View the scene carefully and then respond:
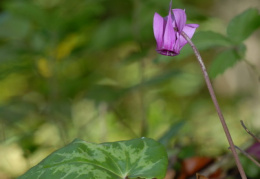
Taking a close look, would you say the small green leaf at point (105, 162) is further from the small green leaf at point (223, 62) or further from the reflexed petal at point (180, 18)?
the small green leaf at point (223, 62)

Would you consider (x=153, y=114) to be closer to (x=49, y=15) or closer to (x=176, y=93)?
(x=49, y=15)

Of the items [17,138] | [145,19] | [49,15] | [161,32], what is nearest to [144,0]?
[145,19]

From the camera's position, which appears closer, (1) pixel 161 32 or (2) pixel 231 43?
(1) pixel 161 32

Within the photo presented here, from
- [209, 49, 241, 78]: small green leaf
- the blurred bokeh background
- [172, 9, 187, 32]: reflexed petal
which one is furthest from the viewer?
the blurred bokeh background

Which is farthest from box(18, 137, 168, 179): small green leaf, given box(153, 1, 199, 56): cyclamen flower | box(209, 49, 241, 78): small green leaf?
box(209, 49, 241, 78): small green leaf

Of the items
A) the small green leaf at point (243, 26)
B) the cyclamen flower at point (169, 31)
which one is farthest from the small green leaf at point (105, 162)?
the small green leaf at point (243, 26)

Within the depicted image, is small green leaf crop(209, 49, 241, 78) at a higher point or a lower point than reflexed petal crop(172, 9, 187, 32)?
lower

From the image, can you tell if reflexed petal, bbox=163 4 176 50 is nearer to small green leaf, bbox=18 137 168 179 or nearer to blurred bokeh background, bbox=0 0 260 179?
small green leaf, bbox=18 137 168 179
